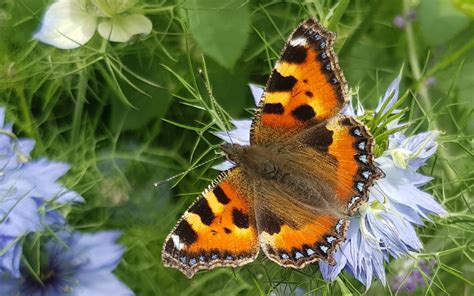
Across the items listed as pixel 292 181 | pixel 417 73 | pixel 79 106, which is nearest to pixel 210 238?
pixel 292 181

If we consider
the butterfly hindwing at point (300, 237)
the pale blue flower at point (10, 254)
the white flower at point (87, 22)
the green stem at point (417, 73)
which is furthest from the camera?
the green stem at point (417, 73)

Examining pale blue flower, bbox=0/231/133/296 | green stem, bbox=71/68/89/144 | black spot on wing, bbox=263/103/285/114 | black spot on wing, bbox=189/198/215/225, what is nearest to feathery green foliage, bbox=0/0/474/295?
green stem, bbox=71/68/89/144

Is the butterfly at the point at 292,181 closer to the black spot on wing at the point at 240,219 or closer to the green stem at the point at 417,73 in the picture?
the black spot on wing at the point at 240,219

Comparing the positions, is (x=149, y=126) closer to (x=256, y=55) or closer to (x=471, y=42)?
(x=256, y=55)

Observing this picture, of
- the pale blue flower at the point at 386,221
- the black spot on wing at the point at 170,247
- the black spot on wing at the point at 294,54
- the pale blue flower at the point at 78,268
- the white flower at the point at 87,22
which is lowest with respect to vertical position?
the pale blue flower at the point at 78,268

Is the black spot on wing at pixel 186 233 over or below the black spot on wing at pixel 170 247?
over

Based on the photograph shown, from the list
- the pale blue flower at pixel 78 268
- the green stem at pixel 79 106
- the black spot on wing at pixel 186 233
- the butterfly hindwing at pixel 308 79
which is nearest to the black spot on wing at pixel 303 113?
the butterfly hindwing at pixel 308 79

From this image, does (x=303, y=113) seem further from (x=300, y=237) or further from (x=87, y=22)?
(x=87, y=22)

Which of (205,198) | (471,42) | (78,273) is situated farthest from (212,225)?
(471,42)
